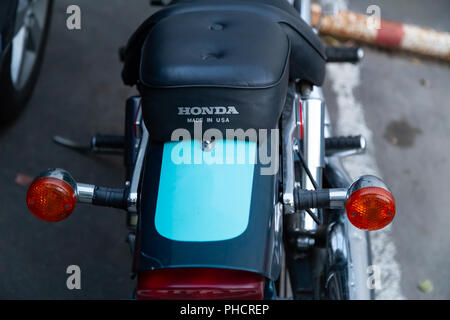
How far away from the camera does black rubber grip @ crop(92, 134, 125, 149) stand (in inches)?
110

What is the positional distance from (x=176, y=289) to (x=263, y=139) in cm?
55

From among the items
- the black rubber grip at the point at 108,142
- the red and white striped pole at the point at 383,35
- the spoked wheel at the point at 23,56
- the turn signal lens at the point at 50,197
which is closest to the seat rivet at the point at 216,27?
the turn signal lens at the point at 50,197

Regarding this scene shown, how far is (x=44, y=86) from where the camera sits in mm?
3627

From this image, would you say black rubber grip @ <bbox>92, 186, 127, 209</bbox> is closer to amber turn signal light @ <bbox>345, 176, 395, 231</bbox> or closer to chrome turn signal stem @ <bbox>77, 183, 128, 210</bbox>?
chrome turn signal stem @ <bbox>77, 183, 128, 210</bbox>

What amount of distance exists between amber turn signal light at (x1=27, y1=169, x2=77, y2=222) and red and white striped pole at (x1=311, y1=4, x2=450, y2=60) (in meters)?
2.93

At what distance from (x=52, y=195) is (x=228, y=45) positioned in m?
0.75

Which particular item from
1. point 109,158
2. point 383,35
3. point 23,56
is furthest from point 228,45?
point 383,35

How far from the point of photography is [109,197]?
180 centimetres

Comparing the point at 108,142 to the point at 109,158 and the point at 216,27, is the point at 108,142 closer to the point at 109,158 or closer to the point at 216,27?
the point at 109,158

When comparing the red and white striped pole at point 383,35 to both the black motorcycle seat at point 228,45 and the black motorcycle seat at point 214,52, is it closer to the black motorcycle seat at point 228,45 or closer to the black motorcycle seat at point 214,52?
the black motorcycle seat at point 228,45

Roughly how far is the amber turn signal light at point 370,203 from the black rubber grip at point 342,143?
916 millimetres

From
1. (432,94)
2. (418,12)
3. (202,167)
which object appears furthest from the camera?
(418,12)

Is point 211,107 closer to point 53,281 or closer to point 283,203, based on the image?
point 283,203
